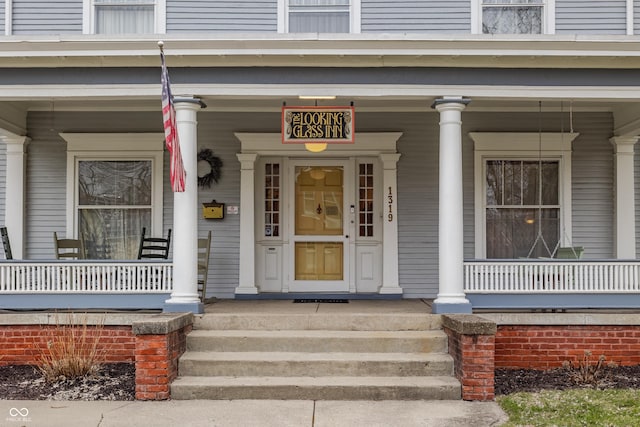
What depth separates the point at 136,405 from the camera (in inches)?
242

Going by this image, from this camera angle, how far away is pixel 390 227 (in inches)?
374

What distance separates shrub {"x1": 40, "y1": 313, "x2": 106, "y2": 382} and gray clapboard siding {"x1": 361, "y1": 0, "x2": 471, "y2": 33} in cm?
571

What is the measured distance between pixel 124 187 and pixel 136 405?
440 cm

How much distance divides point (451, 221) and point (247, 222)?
3.40 metres

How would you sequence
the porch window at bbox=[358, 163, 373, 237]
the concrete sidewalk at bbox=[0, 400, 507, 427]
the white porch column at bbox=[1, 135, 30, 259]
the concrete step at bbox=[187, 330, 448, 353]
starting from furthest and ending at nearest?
the porch window at bbox=[358, 163, 373, 237]
the white porch column at bbox=[1, 135, 30, 259]
the concrete step at bbox=[187, 330, 448, 353]
the concrete sidewalk at bbox=[0, 400, 507, 427]

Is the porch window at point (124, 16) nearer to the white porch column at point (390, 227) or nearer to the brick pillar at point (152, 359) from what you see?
the white porch column at point (390, 227)

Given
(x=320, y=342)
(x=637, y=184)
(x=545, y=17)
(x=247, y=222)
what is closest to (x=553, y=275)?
(x=637, y=184)

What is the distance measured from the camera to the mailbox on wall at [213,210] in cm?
951

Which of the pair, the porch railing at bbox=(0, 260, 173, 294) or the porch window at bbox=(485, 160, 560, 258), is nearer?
the porch railing at bbox=(0, 260, 173, 294)

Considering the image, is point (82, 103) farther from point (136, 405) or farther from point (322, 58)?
point (136, 405)

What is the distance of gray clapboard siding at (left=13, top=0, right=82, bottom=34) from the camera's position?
363 inches

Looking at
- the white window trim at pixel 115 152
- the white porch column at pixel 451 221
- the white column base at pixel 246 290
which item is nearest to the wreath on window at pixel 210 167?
the white window trim at pixel 115 152

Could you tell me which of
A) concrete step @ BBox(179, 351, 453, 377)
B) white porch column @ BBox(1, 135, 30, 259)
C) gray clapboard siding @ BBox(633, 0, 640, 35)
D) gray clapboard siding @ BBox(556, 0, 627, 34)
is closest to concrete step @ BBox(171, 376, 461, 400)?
concrete step @ BBox(179, 351, 453, 377)

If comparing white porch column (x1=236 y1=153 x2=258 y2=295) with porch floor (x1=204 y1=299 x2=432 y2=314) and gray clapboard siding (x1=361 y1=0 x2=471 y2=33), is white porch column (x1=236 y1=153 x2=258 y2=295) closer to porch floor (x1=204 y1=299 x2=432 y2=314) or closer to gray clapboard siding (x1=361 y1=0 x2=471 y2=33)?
porch floor (x1=204 y1=299 x2=432 y2=314)
